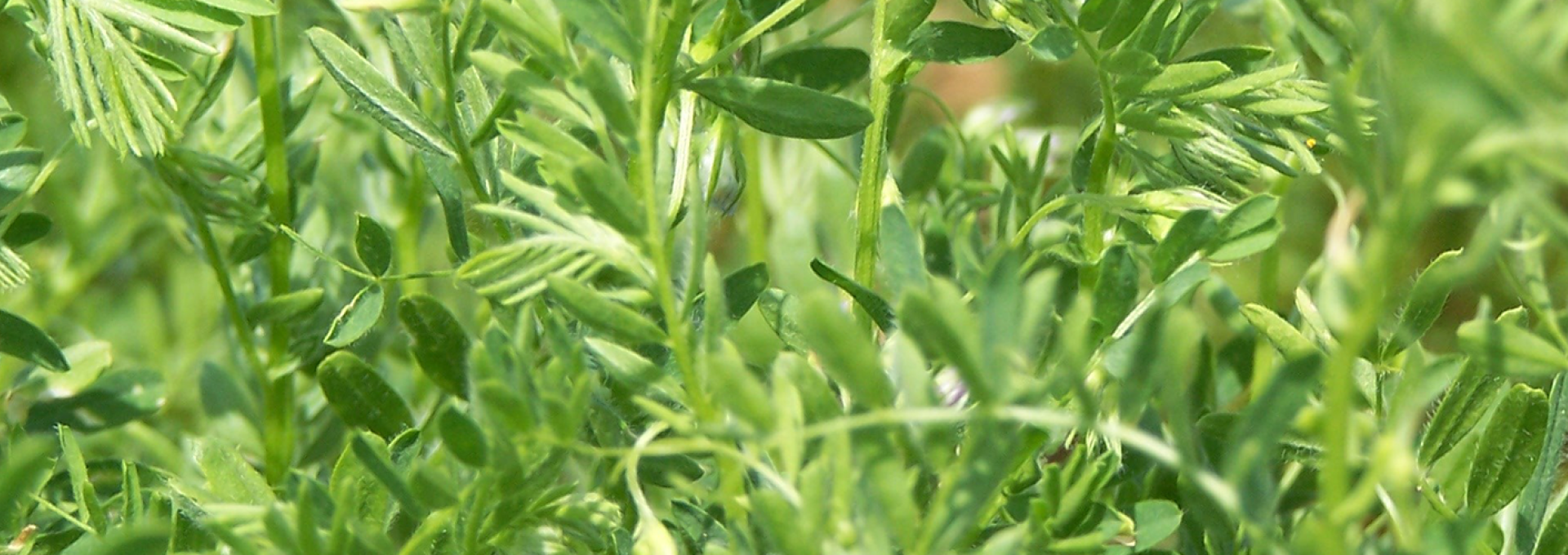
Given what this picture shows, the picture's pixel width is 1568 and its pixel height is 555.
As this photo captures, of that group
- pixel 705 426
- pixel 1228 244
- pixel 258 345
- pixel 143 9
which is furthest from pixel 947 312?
pixel 258 345

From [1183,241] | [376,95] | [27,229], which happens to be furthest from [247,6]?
[1183,241]

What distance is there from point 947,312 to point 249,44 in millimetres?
443

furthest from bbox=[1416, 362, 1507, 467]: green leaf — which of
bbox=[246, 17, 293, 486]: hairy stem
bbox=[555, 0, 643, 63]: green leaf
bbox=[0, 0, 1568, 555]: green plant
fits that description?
bbox=[246, 17, 293, 486]: hairy stem

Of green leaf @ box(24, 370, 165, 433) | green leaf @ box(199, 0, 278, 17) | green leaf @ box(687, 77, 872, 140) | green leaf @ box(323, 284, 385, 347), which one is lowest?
green leaf @ box(24, 370, 165, 433)

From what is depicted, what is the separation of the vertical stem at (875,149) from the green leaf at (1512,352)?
14 centimetres

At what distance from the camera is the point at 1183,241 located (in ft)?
1.23

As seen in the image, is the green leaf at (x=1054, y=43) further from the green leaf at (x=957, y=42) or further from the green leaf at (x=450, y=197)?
the green leaf at (x=450, y=197)

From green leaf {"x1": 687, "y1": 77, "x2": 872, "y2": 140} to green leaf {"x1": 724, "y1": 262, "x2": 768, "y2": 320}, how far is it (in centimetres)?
4

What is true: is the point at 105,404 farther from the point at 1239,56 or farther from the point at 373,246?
the point at 1239,56

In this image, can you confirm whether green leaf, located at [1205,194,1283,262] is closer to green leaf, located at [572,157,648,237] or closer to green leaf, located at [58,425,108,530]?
green leaf, located at [572,157,648,237]

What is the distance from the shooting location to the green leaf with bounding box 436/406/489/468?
287 millimetres

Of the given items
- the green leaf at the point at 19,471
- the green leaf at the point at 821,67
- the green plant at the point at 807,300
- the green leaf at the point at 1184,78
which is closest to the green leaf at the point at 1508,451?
the green plant at the point at 807,300

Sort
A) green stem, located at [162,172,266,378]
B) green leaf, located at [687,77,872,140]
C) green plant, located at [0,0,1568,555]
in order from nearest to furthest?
green plant, located at [0,0,1568,555] → green leaf, located at [687,77,872,140] → green stem, located at [162,172,266,378]

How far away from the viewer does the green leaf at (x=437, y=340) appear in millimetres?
387
